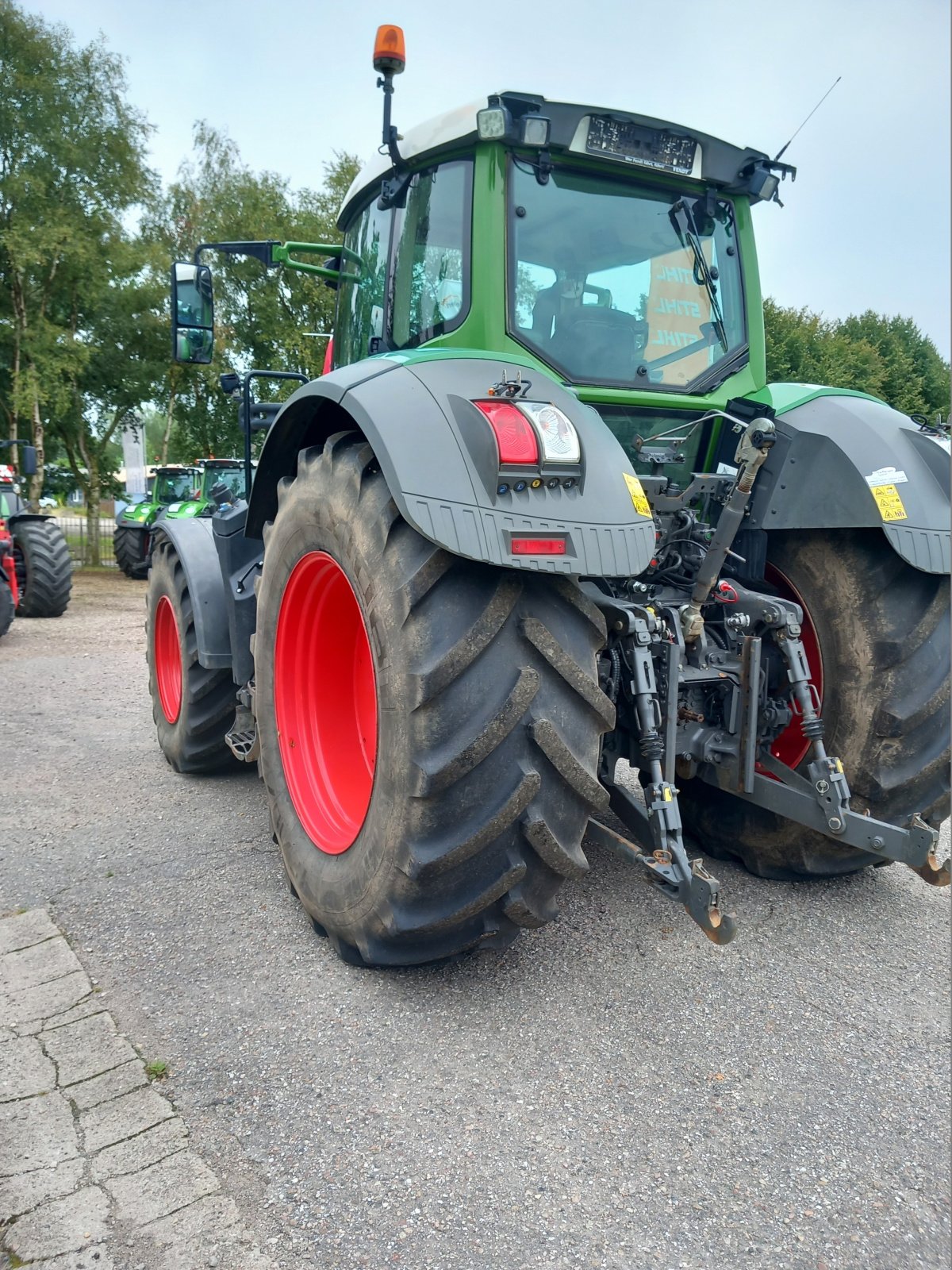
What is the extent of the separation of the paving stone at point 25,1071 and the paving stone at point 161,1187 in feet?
1.28

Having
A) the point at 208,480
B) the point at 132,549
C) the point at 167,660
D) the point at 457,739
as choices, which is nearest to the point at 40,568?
the point at 208,480

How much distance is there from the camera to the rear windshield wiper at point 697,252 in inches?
117

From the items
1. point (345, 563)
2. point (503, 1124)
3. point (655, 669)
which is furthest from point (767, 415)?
point (503, 1124)

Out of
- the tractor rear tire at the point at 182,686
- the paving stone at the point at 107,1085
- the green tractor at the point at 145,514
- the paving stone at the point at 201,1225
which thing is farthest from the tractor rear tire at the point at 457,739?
the green tractor at the point at 145,514

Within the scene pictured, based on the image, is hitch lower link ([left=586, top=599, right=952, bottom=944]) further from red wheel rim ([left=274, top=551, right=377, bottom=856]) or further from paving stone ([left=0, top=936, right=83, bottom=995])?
paving stone ([left=0, top=936, right=83, bottom=995])

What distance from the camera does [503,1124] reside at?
6.27 feet

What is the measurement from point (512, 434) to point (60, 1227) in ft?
5.86

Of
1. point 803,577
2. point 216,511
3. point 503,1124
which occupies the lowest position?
point 503,1124

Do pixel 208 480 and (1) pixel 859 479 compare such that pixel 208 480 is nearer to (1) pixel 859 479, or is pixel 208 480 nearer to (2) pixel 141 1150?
(1) pixel 859 479

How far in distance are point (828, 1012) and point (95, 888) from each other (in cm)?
231

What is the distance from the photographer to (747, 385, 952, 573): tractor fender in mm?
2646

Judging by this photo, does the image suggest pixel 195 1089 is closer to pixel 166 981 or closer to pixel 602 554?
pixel 166 981

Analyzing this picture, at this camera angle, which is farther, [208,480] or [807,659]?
[208,480]

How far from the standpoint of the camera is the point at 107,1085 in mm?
2014
